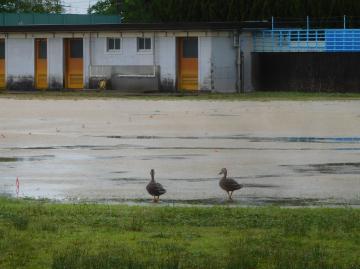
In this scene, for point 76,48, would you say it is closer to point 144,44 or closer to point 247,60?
point 144,44

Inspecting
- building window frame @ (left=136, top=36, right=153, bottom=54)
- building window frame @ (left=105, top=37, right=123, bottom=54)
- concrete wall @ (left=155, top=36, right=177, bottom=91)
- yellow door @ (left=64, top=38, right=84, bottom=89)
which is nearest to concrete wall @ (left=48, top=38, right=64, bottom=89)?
yellow door @ (left=64, top=38, right=84, bottom=89)

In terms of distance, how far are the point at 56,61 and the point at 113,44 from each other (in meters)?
3.21

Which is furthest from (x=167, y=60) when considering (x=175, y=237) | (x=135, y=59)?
(x=175, y=237)

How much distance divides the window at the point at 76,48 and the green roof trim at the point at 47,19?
23.2 m

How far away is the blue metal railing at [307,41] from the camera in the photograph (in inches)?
2175

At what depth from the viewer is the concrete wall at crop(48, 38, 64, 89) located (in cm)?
5809

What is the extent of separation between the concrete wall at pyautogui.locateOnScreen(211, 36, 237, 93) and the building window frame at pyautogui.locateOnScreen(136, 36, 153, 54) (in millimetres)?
3673

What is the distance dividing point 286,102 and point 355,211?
101 feet

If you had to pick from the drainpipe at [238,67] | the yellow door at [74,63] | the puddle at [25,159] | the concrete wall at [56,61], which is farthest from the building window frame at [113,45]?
the puddle at [25,159]

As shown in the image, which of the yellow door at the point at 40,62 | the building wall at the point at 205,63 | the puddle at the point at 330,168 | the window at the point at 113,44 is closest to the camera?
the puddle at the point at 330,168

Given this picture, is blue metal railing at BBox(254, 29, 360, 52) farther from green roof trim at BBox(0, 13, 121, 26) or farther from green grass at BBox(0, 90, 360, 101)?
green roof trim at BBox(0, 13, 121, 26)

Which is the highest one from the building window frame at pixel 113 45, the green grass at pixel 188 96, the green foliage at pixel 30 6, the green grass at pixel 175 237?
the green foliage at pixel 30 6

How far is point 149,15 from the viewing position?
85.9 m

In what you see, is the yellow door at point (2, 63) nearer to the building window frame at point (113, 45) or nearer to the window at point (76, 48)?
the window at point (76, 48)
